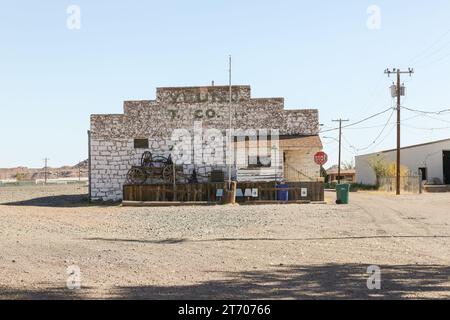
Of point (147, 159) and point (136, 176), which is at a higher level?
point (147, 159)

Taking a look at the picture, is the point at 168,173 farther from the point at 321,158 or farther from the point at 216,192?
the point at 321,158

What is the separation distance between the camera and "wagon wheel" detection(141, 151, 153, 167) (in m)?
34.0

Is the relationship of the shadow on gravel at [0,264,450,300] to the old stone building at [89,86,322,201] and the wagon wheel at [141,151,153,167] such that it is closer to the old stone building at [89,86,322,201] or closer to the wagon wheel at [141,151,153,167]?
the old stone building at [89,86,322,201]

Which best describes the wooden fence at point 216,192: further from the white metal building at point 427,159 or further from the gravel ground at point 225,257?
the white metal building at point 427,159

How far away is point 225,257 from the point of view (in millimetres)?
11562

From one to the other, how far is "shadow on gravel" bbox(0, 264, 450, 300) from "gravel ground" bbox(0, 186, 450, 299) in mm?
14

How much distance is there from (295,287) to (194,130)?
26833 millimetres

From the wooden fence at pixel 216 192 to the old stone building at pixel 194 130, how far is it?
288cm

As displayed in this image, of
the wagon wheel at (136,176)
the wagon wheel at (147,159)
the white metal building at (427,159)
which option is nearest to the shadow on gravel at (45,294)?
the wagon wheel at (136,176)

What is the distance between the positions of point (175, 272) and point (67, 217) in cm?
1264

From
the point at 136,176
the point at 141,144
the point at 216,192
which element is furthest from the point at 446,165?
the point at 136,176

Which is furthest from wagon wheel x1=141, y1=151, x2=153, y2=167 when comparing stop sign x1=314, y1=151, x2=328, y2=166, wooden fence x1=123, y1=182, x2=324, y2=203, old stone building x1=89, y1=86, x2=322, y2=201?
stop sign x1=314, y1=151, x2=328, y2=166

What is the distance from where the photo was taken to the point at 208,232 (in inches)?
661

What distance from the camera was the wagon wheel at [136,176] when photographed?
110 feet
